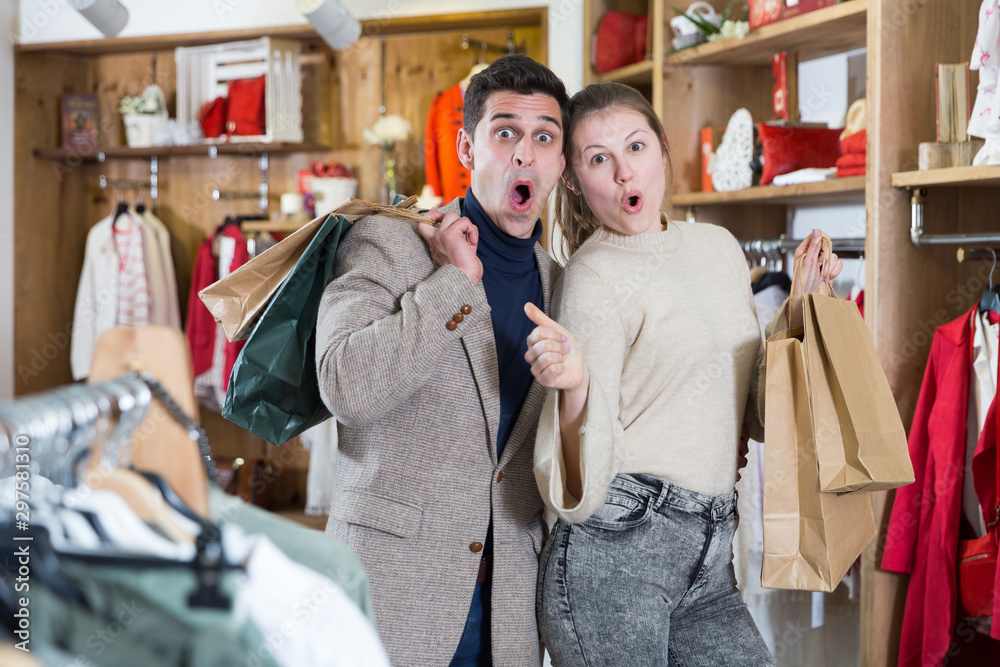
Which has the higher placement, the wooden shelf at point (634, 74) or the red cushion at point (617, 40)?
the red cushion at point (617, 40)

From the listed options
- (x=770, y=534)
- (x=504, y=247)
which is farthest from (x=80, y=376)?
(x=770, y=534)

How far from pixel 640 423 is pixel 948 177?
1034 mm

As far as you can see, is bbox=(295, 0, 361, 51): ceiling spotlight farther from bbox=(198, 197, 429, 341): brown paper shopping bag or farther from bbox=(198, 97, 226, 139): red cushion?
bbox=(198, 197, 429, 341): brown paper shopping bag

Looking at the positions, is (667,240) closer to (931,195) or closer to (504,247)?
(504,247)

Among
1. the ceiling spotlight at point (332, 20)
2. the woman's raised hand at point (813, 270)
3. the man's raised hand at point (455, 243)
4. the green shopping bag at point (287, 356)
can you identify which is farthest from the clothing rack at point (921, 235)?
the ceiling spotlight at point (332, 20)

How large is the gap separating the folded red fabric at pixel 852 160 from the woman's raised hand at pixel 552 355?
135 cm

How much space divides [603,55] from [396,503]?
92.2 inches

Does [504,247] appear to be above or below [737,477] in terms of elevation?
above

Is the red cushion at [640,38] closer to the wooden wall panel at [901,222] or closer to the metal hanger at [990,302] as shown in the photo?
the wooden wall panel at [901,222]

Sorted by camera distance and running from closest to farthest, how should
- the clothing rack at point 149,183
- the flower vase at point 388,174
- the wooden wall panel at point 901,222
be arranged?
the wooden wall panel at point 901,222, the flower vase at point 388,174, the clothing rack at point 149,183

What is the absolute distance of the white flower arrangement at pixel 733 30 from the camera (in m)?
2.52

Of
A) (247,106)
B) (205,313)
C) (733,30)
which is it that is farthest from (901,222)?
(205,313)

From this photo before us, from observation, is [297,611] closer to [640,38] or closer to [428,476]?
[428,476]

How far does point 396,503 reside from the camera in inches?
46.5
